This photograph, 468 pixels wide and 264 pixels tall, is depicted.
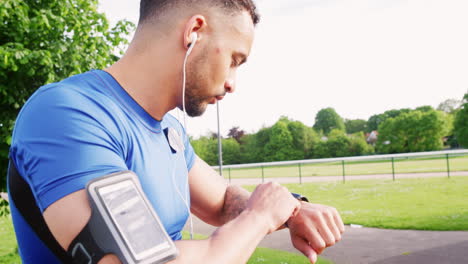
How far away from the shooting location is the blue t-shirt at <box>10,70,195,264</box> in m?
1.02

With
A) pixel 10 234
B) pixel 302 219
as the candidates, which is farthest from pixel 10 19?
pixel 10 234

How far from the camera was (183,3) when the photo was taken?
158 cm

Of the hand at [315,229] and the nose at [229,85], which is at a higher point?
the nose at [229,85]

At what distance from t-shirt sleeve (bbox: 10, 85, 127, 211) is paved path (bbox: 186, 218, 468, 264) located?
602cm

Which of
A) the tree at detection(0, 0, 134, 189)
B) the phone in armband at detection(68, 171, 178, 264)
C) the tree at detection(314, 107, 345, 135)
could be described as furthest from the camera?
the tree at detection(314, 107, 345, 135)

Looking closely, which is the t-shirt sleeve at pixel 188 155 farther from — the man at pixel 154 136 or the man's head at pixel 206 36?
the man's head at pixel 206 36

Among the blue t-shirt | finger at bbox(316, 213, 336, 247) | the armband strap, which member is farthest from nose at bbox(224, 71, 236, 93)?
the armband strap

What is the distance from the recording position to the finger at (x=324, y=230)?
178 cm

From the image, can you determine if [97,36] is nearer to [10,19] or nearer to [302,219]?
[10,19]

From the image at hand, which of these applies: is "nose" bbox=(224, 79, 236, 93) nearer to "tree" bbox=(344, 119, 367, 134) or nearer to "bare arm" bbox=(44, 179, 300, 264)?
"bare arm" bbox=(44, 179, 300, 264)

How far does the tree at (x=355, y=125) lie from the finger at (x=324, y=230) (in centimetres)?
11885

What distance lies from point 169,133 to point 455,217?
9.65m

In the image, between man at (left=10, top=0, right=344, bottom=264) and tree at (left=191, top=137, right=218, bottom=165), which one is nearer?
man at (left=10, top=0, right=344, bottom=264)

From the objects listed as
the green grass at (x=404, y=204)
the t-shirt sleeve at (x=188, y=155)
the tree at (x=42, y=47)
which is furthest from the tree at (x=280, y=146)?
the t-shirt sleeve at (x=188, y=155)
